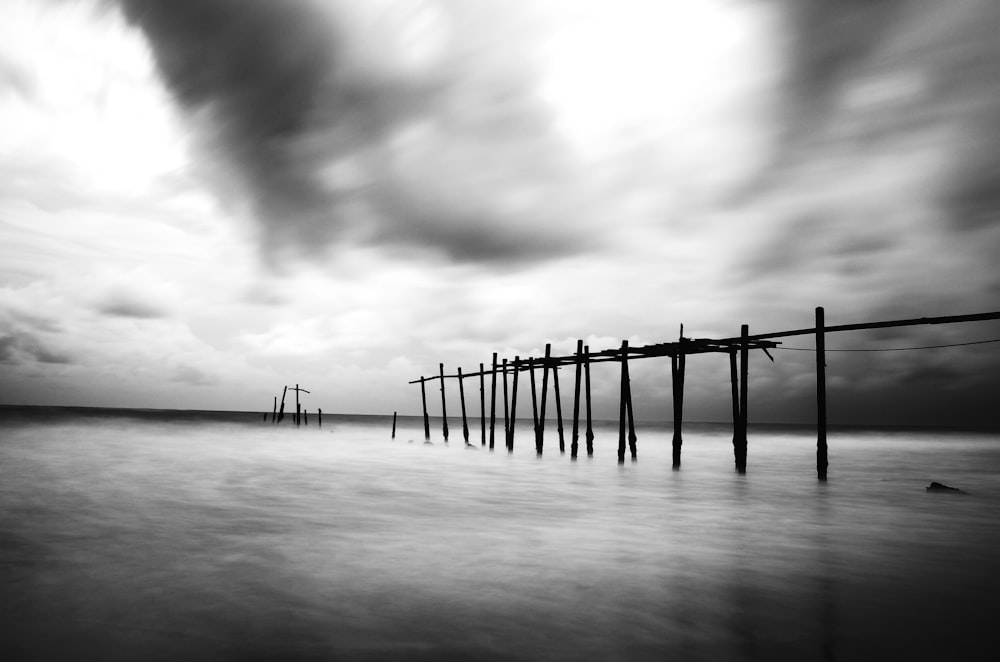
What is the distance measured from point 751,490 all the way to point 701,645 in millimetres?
10588

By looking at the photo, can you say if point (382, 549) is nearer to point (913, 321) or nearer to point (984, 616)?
point (984, 616)

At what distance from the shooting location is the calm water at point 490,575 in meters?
4.27

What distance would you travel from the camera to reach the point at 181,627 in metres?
4.46

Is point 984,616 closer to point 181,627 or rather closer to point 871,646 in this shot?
point 871,646

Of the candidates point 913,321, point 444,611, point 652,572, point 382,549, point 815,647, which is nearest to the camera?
point 815,647

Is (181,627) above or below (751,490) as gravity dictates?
above

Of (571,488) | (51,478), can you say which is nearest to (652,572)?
(571,488)

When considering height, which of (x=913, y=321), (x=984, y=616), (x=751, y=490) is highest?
(x=913, y=321)

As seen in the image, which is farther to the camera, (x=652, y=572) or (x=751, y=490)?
(x=751, y=490)

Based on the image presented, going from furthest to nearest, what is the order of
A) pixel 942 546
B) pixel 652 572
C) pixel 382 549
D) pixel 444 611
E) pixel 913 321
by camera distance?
pixel 913 321 → pixel 942 546 → pixel 382 549 → pixel 652 572 → pixel 444 611

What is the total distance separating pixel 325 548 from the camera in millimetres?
7246

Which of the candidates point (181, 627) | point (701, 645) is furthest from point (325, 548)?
point (701, 645)

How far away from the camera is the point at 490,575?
6.08m

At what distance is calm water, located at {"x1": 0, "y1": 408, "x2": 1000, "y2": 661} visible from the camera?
4266mm
